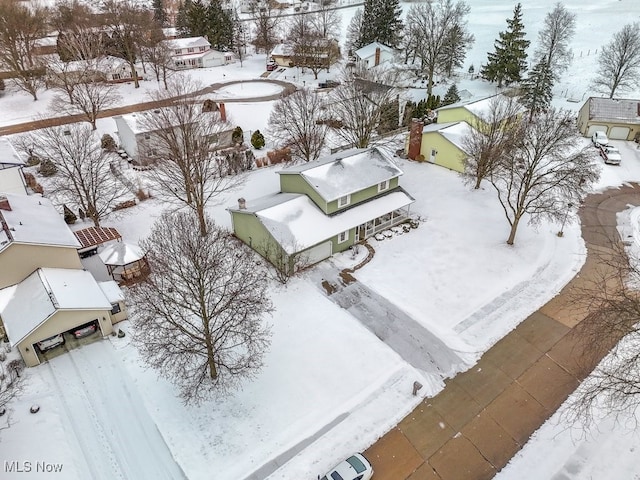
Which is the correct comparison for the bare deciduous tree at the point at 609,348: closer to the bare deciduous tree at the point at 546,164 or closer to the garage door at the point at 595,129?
the bare deciduous tree at the point at 546,164

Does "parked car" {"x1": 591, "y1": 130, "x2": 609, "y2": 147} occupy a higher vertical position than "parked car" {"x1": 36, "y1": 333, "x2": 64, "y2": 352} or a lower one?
higher

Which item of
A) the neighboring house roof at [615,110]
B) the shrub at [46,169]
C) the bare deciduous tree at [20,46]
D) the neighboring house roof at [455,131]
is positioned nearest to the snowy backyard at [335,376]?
the neighboring house roof at [455,131]

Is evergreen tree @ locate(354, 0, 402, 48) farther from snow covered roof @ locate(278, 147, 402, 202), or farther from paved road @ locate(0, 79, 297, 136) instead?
snow covered roof @ locate(278, 147, 402, 202)

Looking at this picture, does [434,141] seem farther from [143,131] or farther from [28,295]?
[28,295]

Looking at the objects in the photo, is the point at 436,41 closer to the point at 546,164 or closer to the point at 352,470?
the point at 546,164

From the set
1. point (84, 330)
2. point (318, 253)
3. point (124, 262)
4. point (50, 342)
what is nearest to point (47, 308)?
point (50, 342)

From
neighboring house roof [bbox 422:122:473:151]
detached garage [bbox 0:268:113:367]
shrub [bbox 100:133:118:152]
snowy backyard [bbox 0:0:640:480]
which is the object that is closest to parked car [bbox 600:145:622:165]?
snowy backyard [bbox 0:0:640:480]
